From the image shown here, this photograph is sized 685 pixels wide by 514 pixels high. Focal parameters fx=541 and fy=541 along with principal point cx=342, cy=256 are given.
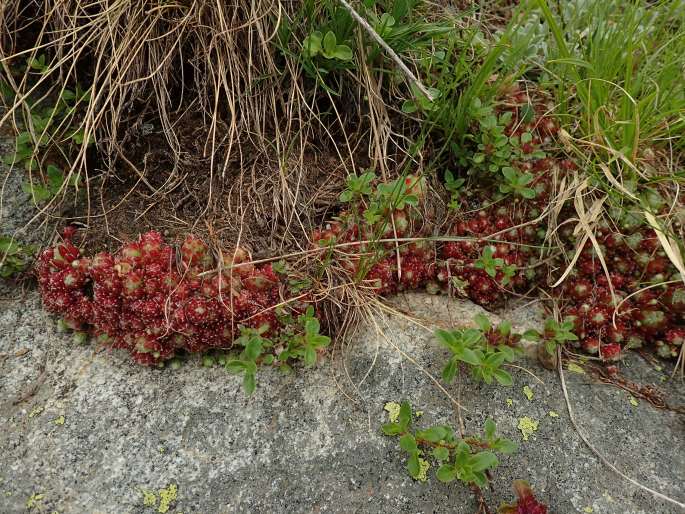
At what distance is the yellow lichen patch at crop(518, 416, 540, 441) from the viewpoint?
7.87 ft

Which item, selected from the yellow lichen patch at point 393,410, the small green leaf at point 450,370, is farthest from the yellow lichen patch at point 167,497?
the small green leaf at point 450,370

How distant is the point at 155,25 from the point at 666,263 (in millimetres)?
2967

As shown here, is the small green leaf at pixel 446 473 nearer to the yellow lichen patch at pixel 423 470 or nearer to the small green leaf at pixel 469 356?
the yellow lichen patch at pixel 423 470

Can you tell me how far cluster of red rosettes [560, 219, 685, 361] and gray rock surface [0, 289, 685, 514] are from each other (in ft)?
0.56

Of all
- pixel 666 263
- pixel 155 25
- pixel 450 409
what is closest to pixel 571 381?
pixel 450 409

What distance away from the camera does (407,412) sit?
2.27 m

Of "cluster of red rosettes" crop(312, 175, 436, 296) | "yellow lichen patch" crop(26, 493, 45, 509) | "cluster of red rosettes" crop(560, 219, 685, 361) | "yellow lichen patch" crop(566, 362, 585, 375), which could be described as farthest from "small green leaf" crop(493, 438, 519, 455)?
"yellow lichen patch" crop(26, 493, 45, 509)

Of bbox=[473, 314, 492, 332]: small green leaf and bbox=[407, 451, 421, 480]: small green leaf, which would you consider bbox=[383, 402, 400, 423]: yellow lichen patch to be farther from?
bbox=[473, 314, 492, 332]: small green leaf

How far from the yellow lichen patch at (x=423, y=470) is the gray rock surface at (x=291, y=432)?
3cm

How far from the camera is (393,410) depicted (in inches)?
95.8

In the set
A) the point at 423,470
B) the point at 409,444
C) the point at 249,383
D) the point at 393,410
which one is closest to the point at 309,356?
the point at 249,383

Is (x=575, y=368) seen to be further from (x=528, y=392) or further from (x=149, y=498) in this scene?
(x=149, y=498)

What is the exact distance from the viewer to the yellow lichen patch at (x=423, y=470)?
7.34 ft

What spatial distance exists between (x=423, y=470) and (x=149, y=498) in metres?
1.12
